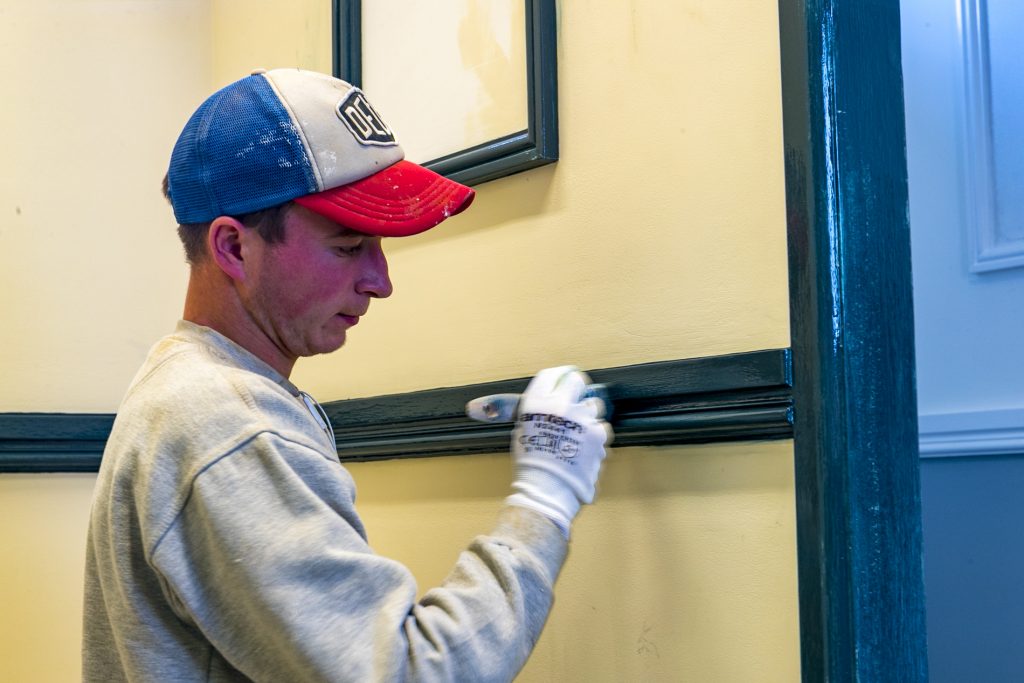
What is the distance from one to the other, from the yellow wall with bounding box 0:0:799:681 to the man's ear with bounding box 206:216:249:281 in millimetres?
427

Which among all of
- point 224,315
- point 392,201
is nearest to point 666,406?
point 392,201

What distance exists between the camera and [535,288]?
139 centimetres

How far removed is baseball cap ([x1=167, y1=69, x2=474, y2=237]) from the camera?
104cm

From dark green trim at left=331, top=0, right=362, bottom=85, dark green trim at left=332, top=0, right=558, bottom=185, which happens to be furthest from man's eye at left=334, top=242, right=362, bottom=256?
dark green trim at left=331, top=0, right=362, bottom=85

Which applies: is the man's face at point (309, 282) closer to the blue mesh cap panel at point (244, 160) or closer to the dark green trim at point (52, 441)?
the blue mesh cap panel at point (244, 160)

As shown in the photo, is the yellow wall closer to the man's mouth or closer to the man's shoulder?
the man's mouth

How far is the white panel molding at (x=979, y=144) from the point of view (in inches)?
79.4

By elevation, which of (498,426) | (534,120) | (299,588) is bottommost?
(299,588)

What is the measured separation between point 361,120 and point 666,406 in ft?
1.42

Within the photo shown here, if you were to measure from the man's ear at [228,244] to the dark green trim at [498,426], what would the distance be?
41cm

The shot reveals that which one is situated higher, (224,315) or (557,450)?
(224,315)

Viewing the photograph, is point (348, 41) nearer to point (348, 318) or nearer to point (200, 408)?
point (348, 318)

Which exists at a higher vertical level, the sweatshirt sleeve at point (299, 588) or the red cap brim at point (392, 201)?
the red cap brim at point (392, 201)

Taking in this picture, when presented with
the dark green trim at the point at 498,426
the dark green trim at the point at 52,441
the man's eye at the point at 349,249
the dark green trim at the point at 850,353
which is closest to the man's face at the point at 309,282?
the man's eye at the point at 349,249
